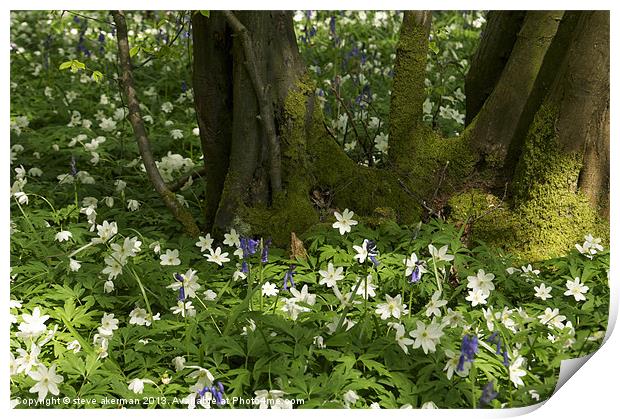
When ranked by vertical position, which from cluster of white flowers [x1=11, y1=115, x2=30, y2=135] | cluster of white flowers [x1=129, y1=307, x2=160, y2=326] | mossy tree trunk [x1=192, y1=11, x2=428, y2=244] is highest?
cluster of white flowers [x1=11, y1=115, x2=30, y2=135]

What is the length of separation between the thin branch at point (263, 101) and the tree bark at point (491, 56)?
1452 millimetres

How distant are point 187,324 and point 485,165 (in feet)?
6.07

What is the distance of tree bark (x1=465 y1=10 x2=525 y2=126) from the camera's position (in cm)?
492

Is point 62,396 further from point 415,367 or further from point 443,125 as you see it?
point 443,125

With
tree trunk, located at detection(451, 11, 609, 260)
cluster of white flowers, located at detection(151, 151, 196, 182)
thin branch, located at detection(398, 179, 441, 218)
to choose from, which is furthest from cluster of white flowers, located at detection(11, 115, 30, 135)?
tree trunk, located at detection(451, 11, 609, 260)

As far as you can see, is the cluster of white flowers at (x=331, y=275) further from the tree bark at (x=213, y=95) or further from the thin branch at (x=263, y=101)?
the tree bark at (x=213, y=95)

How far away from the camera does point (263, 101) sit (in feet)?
13.5

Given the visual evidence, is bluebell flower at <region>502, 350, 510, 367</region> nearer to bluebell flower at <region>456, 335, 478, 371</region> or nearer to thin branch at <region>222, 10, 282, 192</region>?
bluebell flower at <region>456, 335, 478, 371</region>

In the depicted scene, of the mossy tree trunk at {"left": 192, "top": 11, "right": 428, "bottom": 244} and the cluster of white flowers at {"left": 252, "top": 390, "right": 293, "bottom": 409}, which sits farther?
Result: the mossy tree trunk at {"left": 192, "top": 11, "right": 428, "bottom": 244}

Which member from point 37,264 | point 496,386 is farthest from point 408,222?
point 37,264

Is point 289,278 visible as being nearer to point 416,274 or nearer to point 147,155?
point 416,274

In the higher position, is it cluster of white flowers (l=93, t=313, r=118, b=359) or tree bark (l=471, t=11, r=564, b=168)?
tree bark (l=471, t=11, r=564, b=168)

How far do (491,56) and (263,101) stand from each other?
165 centimetres

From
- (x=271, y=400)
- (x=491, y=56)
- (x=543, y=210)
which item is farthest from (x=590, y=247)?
(x=271, y=400)
